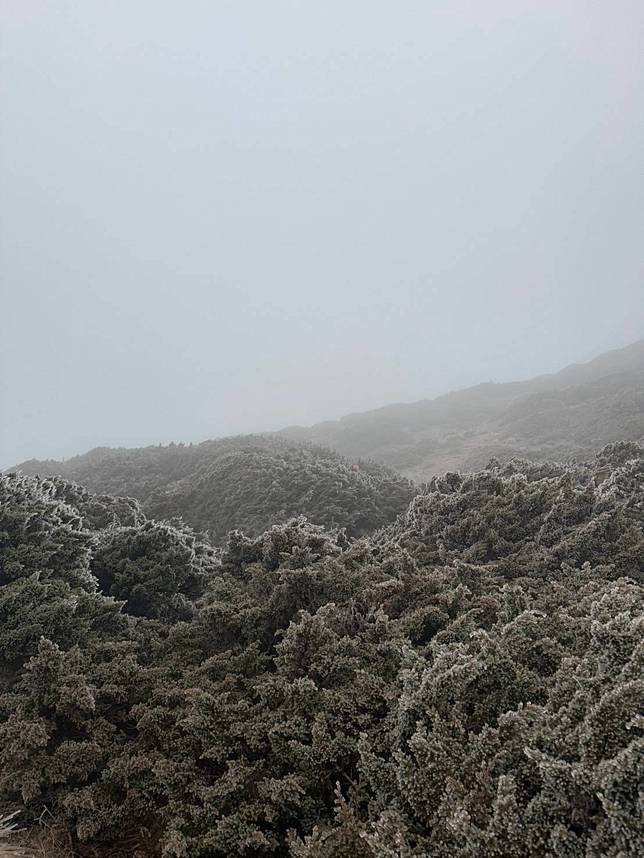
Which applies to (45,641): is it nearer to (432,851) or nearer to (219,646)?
(219,646)

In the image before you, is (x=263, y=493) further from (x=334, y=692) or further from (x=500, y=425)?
(x=500, y=425)

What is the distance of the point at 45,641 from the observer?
15.9ft

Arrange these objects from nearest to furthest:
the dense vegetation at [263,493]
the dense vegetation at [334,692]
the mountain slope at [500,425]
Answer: the dense vegetation at [334,692] < the dense vegetation at [263,493] < the mountain slope at [500,425]

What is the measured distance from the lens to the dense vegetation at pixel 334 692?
2910 millimetres

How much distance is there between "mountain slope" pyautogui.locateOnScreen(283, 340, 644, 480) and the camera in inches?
1017

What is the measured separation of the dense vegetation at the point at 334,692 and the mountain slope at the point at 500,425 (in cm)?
1681

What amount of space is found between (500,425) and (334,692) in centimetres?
3331

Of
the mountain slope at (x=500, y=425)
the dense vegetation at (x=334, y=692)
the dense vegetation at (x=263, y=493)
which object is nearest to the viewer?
the dense vegetation at (x=334, y=692)

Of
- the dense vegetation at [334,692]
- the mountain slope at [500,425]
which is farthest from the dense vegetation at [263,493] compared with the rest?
the mountain slope at [500,425]

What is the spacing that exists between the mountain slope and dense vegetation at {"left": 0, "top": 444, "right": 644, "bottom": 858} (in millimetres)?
16811

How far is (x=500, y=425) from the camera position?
35.3 meters

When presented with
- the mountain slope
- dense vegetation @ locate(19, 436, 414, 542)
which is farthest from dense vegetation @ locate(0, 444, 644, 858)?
the mountain slope

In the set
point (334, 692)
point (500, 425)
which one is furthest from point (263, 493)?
point (500, 425)

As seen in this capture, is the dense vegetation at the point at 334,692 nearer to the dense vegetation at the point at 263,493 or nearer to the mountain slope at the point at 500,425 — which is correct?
the dense vegetation at the point at 263,493
